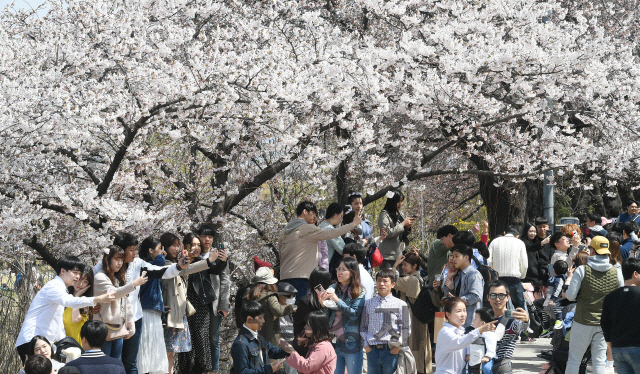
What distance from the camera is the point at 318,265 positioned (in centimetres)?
731

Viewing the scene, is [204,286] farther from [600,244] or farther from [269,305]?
[600,244]

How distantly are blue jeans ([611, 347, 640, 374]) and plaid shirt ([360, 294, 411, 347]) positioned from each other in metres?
1.72

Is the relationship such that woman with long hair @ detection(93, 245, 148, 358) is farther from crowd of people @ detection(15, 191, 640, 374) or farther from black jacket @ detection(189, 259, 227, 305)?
black jacket @ detection(189, 259, 227, 305)

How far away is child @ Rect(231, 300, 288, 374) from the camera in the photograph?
5.16 m

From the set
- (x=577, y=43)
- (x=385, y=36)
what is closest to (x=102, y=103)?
(x=385, y=36)

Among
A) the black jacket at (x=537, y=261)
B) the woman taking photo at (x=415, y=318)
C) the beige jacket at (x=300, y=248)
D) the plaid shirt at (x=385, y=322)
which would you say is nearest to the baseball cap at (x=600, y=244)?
the woman taking photo at (x=415, y=318)

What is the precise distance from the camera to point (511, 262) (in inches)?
334

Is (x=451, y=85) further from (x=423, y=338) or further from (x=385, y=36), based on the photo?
(x=423, y=338)

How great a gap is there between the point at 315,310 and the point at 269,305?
745 mm

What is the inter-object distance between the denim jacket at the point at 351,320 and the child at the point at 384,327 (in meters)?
0.05

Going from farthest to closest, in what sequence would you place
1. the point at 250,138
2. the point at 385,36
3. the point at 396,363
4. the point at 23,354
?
the point at 385,36
the point at 250,138
the point at 396,363
the point at 23,354

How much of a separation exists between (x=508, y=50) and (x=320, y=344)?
535 centimetres

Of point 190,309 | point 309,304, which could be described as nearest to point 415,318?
point 309,304

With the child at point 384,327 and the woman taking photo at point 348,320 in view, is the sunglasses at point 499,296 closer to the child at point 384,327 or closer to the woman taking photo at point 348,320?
the child at point 384,327
